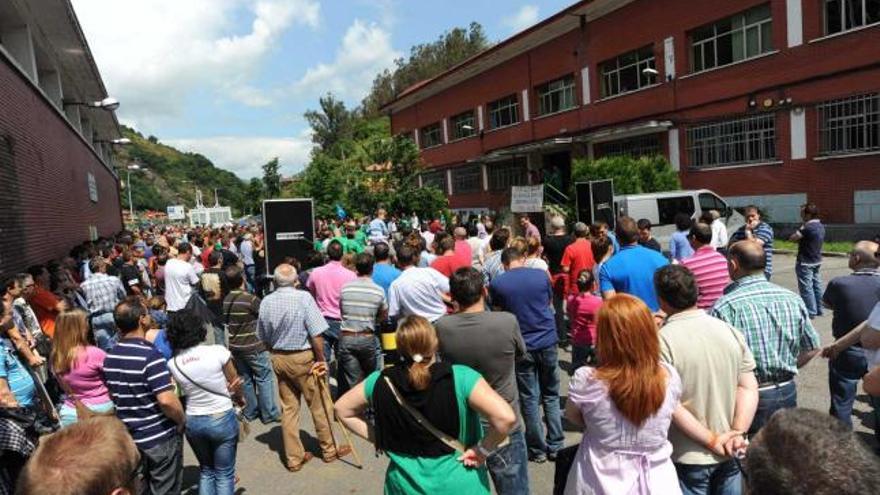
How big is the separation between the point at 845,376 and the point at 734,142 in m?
17.4

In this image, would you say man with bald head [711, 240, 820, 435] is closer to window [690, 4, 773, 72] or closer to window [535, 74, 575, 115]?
window [690, 4, 773, 72]

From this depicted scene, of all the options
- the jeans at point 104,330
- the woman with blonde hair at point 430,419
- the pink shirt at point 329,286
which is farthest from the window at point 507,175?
the woman with blonde hair at point 430,419

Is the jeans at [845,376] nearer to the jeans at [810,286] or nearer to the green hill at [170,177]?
the jeans at [810,286]

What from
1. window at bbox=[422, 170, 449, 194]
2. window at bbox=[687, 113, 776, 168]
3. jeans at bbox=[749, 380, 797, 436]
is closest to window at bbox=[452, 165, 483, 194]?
window at bbox=[422, 170, 449, 194]

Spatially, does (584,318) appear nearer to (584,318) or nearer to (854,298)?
(584,318)

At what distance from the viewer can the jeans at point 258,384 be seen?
6117 mm

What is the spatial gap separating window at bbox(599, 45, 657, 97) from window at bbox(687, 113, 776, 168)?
10.1ft

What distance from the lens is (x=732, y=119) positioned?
1989cm

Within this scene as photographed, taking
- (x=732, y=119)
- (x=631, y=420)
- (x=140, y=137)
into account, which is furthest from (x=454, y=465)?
(x=140, y=137)

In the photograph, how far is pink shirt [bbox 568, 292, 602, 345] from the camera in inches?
217

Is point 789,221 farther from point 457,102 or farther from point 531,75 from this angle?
point 457,102

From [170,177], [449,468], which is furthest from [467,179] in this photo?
[170,177]

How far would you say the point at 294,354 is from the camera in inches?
209

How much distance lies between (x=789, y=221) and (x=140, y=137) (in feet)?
496
